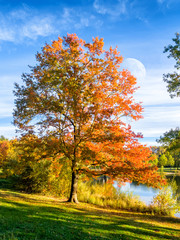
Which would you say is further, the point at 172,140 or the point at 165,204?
the point at 165,204

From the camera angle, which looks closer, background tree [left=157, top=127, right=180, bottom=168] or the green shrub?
background tree [left=157, top=127, right=180, bottom=168]

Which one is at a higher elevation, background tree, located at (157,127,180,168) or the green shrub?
background tree, located at (157,127,180,168)

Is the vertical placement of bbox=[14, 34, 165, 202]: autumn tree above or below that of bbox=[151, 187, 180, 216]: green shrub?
above

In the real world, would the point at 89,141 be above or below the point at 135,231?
above

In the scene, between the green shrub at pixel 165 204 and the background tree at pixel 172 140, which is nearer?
the background tree at pixel 172 140

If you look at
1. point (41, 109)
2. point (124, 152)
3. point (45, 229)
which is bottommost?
point (45, 229)

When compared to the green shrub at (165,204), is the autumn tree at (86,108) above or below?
above

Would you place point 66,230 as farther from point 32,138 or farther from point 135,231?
point 32,138

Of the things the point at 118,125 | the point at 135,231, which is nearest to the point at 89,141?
the point at 118,125

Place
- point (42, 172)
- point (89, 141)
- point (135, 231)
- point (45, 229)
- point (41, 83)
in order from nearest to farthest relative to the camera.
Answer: point (45, 229) → point (135, 231) → point (41, 83) → point (89, 141) → point (42, 172)

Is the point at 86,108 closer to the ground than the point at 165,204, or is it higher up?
higher up

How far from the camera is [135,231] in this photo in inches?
322

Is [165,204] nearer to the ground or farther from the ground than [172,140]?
nearer to the ground

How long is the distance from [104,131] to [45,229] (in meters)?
6.18
